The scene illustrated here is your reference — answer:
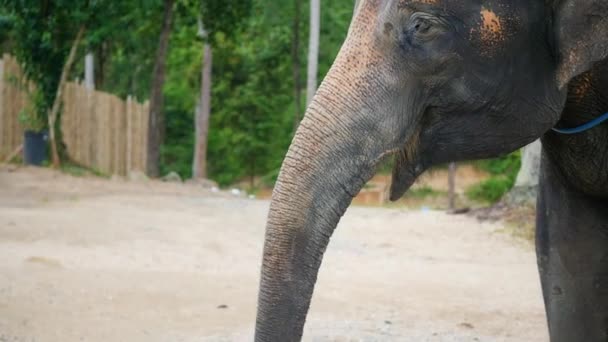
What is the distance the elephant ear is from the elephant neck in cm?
29

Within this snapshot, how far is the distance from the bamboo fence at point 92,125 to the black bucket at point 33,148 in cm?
88

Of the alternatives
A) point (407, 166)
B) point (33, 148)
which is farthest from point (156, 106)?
point (407, 166)

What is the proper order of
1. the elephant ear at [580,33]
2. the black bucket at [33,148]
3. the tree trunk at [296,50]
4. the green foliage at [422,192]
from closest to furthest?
the elephant ear at [580,33] → the green foliage at [422,192] → the black bucket at [33,148] → the tree trunk at [296,50]

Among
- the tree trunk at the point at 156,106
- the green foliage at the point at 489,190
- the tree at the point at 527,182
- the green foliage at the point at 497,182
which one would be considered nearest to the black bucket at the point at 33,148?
the tree trunk at the point at 156,106

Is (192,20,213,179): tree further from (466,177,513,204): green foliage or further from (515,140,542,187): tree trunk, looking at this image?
(515,140,542,187): tree trunk

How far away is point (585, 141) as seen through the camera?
3.84 m

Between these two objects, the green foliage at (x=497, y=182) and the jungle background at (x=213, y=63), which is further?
the green foliage at (x=497, y=182)

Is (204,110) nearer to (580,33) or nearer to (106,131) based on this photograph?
(106,131)

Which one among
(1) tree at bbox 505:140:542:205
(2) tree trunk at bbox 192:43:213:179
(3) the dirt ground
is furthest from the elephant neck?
(2) tree trunk at bbox 192:43:213:179

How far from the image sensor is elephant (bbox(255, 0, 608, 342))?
301cm

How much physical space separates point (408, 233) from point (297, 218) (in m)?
9.33

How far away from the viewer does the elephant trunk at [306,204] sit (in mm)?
2982

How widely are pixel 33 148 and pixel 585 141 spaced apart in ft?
59.1

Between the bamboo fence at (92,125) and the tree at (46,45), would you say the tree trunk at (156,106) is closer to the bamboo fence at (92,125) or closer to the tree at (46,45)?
the bamboo fence at (92,125)
